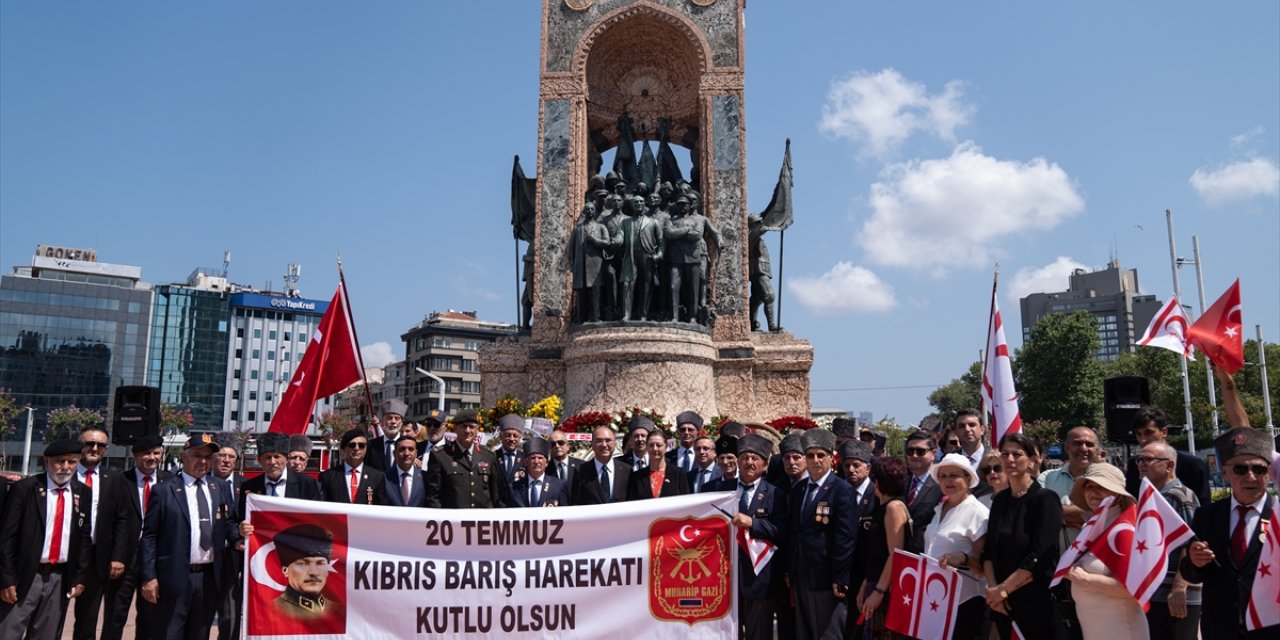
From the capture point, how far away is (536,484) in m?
9.07

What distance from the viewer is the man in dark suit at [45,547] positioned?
746 cm

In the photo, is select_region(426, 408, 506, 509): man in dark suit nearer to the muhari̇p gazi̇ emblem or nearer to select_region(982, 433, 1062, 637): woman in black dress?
the muhari̇p gazi̇ emblem

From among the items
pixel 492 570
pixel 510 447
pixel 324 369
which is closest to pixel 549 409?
pixel 324 369

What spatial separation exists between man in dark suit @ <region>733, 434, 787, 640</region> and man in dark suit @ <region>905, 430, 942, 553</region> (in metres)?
1.03

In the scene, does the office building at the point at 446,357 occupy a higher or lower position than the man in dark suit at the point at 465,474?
higher

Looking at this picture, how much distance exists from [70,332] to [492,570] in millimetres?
106650

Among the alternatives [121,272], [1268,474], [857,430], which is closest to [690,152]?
[857,430]

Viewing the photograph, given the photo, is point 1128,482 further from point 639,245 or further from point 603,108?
point 603,108

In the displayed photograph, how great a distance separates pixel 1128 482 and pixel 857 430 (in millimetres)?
6588

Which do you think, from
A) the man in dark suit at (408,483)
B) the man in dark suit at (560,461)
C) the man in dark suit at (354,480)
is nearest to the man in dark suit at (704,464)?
the man in dark suit at (560,461)

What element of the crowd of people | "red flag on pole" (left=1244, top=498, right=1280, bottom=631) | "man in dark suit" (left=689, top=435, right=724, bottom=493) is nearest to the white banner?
the crowd of people

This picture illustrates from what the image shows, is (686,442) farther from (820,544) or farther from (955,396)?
(955,396)

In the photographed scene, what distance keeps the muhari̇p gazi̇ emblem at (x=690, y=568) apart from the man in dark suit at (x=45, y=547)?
450 cm

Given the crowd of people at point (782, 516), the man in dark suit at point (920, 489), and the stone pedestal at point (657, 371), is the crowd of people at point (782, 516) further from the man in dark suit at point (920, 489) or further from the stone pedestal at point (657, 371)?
the stone pedestal at point (657, 371)
